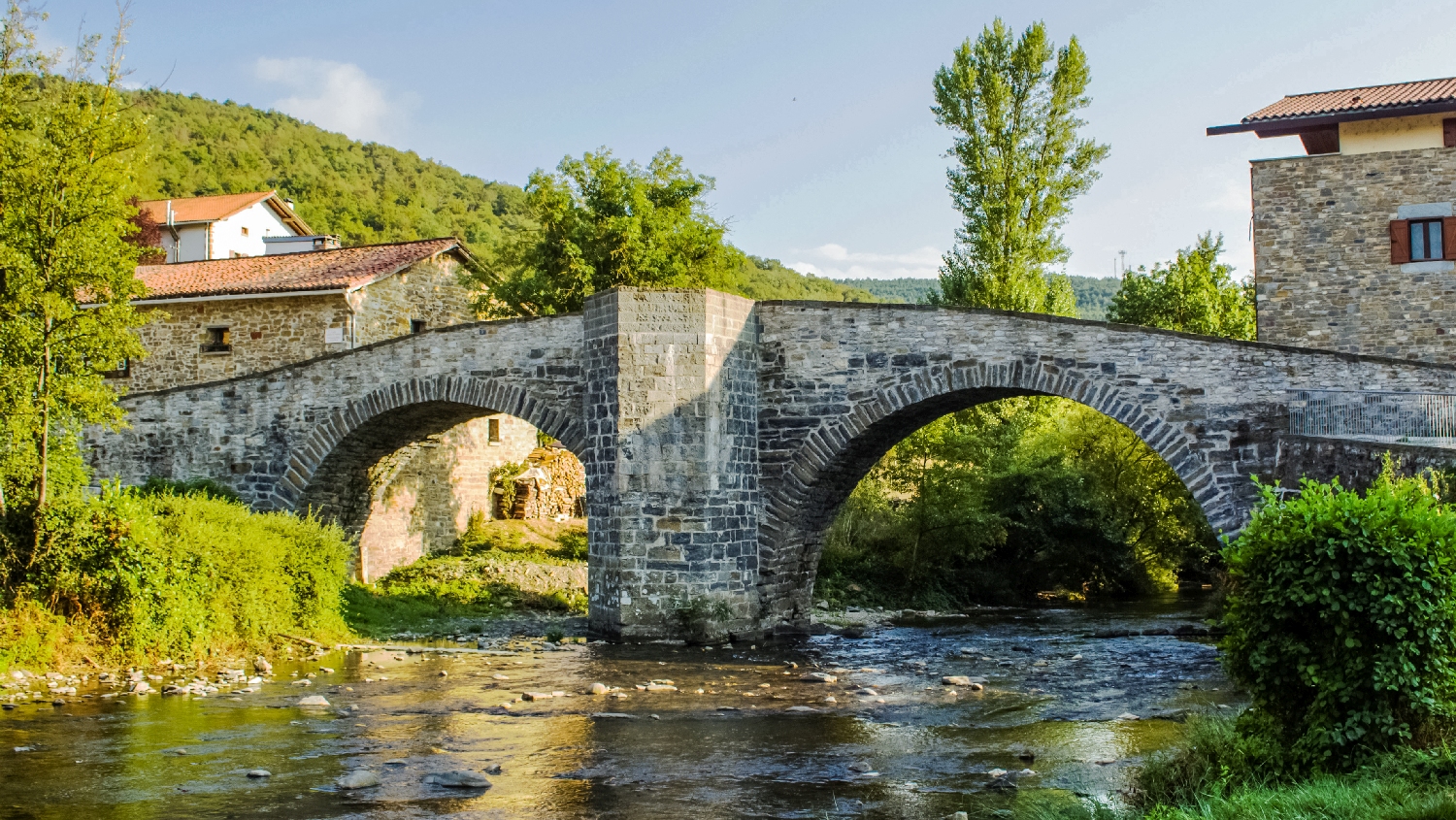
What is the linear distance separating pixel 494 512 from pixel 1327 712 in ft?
63.2

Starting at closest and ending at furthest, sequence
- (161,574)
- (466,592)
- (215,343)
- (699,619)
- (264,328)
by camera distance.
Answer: (161,574) → (699,619) → (466,592) → (264,328) → (215,343)

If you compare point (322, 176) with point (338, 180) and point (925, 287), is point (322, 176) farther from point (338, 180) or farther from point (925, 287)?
point (925, 287)

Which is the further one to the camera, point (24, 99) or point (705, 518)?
point (705, 518)

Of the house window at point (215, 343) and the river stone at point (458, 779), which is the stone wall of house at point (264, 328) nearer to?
the house window at point (215, 343)

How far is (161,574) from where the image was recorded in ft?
40.5

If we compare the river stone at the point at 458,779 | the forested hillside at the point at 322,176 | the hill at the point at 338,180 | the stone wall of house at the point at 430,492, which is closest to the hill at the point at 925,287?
the hill at the point at 338,180

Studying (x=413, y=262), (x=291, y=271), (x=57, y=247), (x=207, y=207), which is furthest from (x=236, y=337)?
(x=207, y=207)

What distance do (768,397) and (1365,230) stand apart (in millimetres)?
10115

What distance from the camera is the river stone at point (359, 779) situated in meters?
7.79

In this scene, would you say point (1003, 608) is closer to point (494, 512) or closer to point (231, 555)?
point (494, 512)

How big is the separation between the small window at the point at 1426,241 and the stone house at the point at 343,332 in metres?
16.1

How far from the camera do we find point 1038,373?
14.5 m

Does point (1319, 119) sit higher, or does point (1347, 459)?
point (1319, 119)

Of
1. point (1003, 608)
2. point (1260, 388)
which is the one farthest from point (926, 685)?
point (1003, 608)
